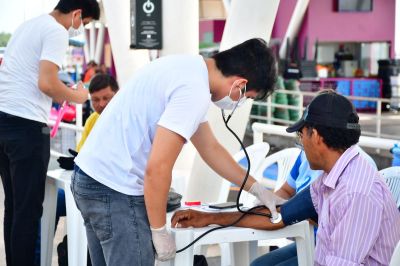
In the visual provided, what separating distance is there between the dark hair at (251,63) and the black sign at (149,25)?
372cm

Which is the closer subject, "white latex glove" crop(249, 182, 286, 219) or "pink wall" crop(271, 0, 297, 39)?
"white latex glove" crop(249, 182, 286, 219)

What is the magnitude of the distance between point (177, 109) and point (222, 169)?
2.28 feet

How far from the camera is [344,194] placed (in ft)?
8.83

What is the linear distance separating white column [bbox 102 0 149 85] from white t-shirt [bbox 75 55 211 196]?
13.5ft

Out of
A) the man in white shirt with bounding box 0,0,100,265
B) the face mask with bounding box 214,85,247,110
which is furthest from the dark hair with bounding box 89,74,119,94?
the face mask with bounding box 214,85,247,110

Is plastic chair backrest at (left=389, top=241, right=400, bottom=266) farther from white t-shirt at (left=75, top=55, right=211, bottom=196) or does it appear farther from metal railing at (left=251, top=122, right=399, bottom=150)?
metal railing at (left=251, top=122, right=399, bottom=150)

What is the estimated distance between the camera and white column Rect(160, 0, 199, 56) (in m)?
6.23

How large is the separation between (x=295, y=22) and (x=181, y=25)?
1555 cm

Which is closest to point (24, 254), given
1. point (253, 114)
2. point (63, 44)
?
point (63, 44)

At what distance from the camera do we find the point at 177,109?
104 inches

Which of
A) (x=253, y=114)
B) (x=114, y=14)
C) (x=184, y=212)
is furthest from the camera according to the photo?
(x=253, y=114)

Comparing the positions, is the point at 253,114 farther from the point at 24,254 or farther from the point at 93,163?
the point at 93,163

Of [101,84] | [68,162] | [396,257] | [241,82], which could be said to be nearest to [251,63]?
[241,82]

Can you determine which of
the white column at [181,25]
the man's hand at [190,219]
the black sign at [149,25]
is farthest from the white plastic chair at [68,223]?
the black sign at [149,25]
